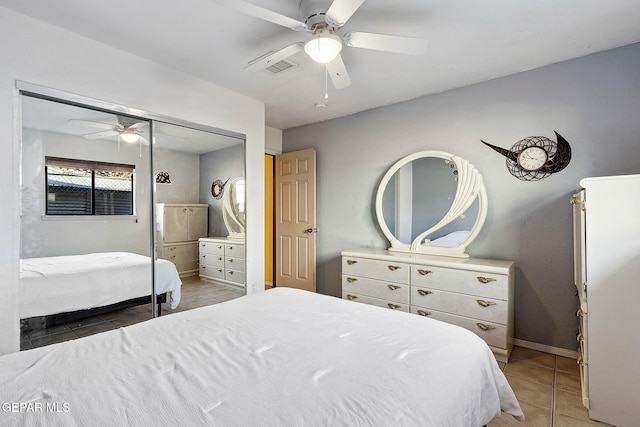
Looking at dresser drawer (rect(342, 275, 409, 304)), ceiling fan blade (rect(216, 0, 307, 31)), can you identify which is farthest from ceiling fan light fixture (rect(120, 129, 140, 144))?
dresser drawer (rect(342, 275, 409, 304))

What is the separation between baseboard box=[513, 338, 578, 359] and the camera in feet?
8.45

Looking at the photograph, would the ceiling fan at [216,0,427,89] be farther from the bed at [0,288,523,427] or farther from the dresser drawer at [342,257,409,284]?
the dresser drawer at [342,257,409,284]

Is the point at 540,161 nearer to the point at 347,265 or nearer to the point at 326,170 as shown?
the point at 347,265

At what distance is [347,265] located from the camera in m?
3.42

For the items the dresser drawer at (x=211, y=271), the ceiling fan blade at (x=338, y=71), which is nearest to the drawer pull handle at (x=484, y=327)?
the ceiling fan blade at (x=338, y=71)

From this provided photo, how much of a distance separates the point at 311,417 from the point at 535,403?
193cm

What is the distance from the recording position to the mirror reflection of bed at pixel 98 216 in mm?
2090

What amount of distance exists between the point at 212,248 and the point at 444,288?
2.29 m

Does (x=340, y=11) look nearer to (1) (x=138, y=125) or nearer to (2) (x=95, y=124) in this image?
(1) (x=138, y=125)

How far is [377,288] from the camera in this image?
318cm

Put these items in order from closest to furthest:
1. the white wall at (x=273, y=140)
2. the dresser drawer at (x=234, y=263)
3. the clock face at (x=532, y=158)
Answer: the clock face at (x=532, y=158), the dresser drawer at (x=234, y=263), the white wall at (x=273, y=140)

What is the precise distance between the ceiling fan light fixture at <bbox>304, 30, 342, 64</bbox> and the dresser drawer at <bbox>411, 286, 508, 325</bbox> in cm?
214

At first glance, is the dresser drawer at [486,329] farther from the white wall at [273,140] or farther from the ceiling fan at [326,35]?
the white wall at [273,140]

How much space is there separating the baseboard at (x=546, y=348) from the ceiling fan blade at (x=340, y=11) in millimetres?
3007
